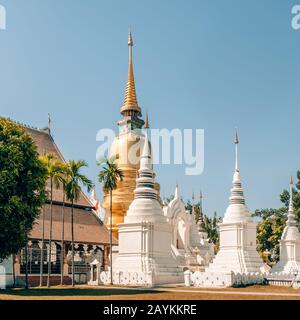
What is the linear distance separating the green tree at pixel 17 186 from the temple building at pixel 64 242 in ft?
32.3

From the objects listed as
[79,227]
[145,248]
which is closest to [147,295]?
[145,248]

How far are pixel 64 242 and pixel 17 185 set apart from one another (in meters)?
15.8

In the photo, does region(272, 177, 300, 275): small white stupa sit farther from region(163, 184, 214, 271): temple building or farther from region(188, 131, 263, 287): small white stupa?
region(163, 184, 214, 271): temple building

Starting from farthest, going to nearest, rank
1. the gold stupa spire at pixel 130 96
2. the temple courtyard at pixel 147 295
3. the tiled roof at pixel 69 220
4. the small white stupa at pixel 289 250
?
the gold stupa spire at pixel 130 96
the small white stupa at pixel 289 250
the tiled roof at pixel 69 220
the temple courtyard at pixel 147 295

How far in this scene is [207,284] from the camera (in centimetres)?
3775

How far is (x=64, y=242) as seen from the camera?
47.3 m

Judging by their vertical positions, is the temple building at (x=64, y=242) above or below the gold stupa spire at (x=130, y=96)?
below

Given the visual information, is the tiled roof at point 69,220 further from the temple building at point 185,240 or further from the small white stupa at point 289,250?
the small white stupa at point 289,250

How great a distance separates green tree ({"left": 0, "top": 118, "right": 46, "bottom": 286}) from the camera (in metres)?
31.0

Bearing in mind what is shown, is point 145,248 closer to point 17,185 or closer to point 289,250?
point 17,185

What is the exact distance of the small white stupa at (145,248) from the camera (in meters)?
39.5

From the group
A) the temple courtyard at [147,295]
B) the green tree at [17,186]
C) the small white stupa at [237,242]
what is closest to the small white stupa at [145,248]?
the small white stupa at [237,242]

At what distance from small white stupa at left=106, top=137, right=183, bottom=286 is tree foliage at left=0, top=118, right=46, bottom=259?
32.6 feet
